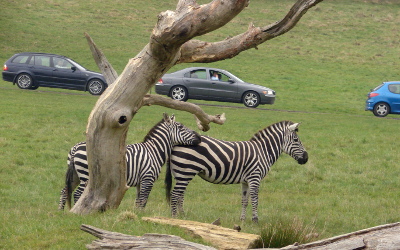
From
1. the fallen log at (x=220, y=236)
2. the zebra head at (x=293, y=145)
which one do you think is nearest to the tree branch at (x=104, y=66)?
the fallen log at (x=220, y=236)

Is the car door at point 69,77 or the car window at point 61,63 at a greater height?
the car window at point 61,63

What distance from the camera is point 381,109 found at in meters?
34.4

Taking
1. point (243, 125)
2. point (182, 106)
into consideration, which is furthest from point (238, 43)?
point (243, 125)

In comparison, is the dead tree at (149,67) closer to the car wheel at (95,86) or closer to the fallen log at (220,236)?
the fallen log at (220,236)

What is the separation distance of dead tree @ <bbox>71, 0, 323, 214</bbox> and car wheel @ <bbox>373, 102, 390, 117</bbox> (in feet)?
75.1

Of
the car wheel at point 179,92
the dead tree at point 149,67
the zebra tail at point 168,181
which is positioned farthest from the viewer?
the car wheel at point 179,92

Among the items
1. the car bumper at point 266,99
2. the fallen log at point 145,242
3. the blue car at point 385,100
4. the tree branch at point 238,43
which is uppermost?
the blue car at point 385,100

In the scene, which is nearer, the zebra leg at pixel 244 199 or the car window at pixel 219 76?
the zebra leg at pixel 244 199

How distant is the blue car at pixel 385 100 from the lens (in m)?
34.0

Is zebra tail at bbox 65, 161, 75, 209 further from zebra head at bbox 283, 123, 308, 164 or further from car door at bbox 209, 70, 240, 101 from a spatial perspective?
car door at bbox 209, 70, 240, 101

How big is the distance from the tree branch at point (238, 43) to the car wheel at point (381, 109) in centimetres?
2390

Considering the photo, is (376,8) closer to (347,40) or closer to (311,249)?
(347,40)

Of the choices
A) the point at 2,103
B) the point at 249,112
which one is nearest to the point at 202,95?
the point at 249,112

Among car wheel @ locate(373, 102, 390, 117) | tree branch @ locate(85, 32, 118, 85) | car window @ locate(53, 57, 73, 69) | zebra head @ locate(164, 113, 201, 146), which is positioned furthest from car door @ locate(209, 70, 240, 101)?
tree branch @ locate(85, 32, 118, 85)
